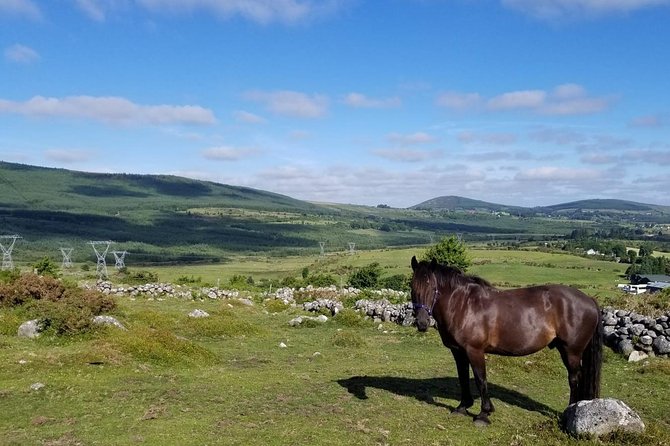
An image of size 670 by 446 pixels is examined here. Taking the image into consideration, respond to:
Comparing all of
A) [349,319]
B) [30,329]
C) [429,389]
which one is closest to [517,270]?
[349,319]

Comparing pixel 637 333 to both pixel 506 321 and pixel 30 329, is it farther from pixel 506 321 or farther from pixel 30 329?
pixel 30 329

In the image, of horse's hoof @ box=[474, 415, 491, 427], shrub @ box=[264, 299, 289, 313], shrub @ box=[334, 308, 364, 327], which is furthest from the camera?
shrub @ box=[264, 299, 289, 313]

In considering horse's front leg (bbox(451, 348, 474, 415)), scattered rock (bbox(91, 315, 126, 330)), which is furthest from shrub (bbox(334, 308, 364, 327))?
horse's front leg (bbox(451, 348, 474, 415))

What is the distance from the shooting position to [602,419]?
930cm

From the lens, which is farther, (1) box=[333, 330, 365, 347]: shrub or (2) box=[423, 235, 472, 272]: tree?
(2) box=[423, 235, 472, 272]: tree

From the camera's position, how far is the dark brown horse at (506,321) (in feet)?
35.1

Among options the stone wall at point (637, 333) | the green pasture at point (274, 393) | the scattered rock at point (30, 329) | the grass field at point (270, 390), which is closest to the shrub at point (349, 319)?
the grass field at point (270, 390)

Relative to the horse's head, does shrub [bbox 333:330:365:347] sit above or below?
below

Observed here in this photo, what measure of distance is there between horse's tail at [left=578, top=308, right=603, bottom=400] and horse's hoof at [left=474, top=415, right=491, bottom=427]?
219 centimetres

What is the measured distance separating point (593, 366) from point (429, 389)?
389 cm

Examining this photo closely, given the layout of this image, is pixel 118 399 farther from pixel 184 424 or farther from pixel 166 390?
pixel 184 424

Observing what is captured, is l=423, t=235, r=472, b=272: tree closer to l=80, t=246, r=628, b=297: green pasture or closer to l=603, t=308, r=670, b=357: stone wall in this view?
l=80, t=246, r=628, b=297: green pasture

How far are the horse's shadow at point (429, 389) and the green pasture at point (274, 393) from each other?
33mm

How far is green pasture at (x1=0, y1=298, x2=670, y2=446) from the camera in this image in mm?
9633
